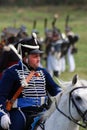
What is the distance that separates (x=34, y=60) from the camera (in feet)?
30.1

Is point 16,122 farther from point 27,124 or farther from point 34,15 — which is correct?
point 34,15

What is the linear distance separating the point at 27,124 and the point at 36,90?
52cm

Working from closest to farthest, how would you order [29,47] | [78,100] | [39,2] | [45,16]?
Answer: [78,100]
[29,47]
[45,16]
[39,2]

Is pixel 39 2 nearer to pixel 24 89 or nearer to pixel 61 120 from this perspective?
pixel 24 89

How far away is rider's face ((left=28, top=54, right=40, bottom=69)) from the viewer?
9156 millimetres

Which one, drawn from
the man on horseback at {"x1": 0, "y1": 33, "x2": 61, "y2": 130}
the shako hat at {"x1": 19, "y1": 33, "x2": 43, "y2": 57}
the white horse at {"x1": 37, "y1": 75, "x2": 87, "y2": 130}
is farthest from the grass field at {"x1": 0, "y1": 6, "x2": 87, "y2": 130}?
the white horse at {"x1": 37, "y1": 75, "x2": 87, "y2": 130}

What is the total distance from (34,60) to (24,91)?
0.48 m

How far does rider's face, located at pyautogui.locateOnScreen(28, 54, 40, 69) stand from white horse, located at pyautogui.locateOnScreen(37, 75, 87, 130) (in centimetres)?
62

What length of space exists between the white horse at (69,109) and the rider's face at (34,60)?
2.02 feet

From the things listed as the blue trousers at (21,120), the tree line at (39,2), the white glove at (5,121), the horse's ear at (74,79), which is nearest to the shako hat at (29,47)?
the blue trousers at (21,120)

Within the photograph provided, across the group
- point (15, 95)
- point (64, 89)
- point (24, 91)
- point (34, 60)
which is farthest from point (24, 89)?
point (64, 89)

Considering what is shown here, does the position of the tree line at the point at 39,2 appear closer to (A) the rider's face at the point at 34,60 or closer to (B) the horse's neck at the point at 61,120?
(A) the rider's face at the point at 34,60

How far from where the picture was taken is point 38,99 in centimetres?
923

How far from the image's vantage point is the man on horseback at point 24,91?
9.12 metres
